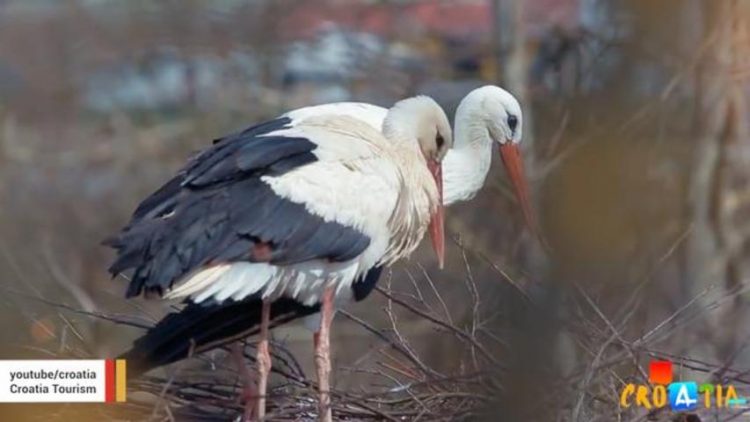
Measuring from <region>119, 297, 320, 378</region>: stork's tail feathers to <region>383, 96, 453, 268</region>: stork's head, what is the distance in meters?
0.19

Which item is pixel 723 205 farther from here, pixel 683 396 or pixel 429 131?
pixel 683 396

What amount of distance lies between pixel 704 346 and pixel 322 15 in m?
0.97

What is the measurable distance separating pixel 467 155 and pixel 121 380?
0.53m

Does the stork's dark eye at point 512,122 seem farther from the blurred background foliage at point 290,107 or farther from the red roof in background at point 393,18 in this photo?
the red roof in background at point 393,18

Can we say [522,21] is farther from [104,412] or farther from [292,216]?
[104,412]

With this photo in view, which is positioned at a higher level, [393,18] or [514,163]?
[393,18]

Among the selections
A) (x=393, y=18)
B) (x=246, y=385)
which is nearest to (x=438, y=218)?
(x=246, y=385)

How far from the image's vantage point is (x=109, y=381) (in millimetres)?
1478

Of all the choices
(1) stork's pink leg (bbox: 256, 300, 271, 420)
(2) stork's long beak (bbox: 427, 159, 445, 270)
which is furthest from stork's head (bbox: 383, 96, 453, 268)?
(1) stork's pink leg (bbox: 256, 300, 271, 420)

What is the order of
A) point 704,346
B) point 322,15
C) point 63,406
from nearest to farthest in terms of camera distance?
1. point 63,406
2. point 704,346
3. point 322,15

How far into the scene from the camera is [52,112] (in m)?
2.62

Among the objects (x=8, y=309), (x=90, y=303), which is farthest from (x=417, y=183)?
(x=90, y=303)

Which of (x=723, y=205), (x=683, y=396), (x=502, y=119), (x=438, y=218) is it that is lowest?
(x=683, y=396)

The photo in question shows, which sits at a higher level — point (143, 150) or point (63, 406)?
point (143, 150)
